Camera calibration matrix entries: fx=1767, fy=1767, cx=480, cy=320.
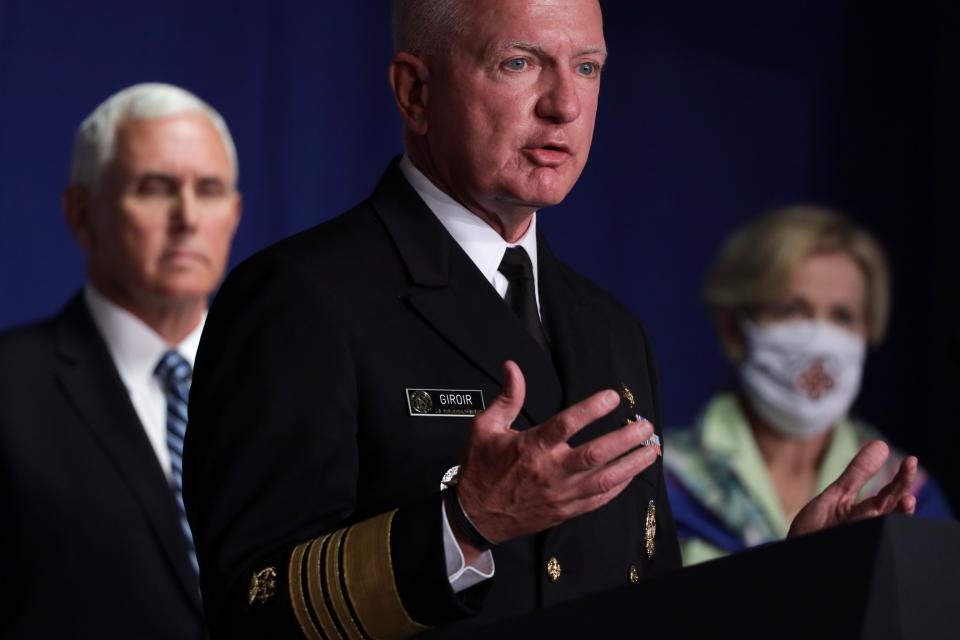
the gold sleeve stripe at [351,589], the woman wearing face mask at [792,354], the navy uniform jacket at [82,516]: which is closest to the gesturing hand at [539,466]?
the gold sleeve stripe at [351,589]

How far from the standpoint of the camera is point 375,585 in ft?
5.19

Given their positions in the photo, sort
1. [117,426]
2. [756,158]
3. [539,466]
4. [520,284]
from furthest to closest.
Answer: [756,158]
[117,426]
[520,284]
[539,466]

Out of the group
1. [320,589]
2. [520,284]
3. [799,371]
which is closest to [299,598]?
[320,589]

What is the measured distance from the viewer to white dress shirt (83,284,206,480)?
3.22 meters

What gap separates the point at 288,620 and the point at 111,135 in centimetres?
206

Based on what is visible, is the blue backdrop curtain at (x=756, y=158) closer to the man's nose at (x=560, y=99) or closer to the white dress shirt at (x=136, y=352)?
the white dress shirt at (x=136, y=352)

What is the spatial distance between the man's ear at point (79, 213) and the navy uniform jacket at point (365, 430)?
164 cm

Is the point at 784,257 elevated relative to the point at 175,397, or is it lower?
elevated

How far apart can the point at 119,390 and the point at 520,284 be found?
1402 mm

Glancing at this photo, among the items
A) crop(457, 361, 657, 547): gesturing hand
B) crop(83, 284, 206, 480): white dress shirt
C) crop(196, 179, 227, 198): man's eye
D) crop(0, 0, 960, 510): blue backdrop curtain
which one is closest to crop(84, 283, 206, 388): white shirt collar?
crop(83, 284, 206, 480): white dress shirt

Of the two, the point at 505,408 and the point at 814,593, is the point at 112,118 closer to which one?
the point at 505,408

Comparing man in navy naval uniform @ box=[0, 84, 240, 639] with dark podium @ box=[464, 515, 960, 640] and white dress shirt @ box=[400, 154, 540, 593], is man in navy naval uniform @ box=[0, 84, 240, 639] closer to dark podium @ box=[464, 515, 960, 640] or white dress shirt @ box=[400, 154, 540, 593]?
white dress shirt @ box=[400, 154, 540, 593]

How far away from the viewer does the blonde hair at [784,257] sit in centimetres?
412

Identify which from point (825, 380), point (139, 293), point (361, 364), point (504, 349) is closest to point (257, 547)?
point (361, 364)
